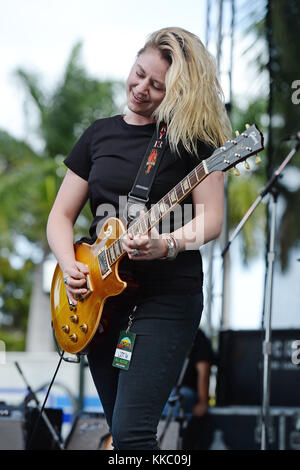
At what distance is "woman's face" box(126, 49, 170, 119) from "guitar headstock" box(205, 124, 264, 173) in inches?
15.1

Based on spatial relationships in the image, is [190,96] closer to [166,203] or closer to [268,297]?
[166,203]

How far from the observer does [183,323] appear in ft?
6.79

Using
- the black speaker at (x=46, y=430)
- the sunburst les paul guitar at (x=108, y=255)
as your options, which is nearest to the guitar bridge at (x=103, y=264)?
the sunburst les paul guitar at (x=108, y=255)

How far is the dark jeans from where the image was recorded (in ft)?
6.31

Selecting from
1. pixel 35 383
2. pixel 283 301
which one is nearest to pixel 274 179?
pixel 283 301

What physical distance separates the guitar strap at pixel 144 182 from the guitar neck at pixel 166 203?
6cm

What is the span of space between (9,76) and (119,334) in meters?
16.0

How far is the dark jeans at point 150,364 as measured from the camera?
75.8 inches

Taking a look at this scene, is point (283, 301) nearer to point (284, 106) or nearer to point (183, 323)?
point (284, 106)

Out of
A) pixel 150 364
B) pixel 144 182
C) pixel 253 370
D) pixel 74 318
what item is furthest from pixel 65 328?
pixel 253 370

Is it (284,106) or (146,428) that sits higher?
(284,106)

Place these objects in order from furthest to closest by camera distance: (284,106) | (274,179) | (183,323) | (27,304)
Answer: (27,304) → (284,106) → (274,179) → (183,323)
